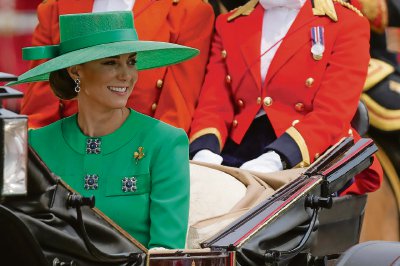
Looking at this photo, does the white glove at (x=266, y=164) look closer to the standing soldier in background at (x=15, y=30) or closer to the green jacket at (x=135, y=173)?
the green jacket at (x=135, y=173)

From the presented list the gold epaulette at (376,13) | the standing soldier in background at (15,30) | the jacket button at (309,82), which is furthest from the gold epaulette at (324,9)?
the standing soldier in background at (15,30)

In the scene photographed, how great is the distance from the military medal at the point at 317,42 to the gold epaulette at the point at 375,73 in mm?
612

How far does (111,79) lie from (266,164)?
0.92 meters

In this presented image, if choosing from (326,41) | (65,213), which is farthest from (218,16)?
(65,213)

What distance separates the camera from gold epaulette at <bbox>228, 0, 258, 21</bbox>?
423cm

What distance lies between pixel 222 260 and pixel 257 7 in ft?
4.94

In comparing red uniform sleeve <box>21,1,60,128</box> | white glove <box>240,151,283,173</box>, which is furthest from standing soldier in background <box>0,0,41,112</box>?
white glove <box>240,151,283,173</box>

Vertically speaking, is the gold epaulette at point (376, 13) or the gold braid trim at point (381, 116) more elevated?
the gold epaulette at point (376, 13)

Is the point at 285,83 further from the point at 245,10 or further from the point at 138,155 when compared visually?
the point at 138,155

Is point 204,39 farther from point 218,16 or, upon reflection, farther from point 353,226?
point 353,226

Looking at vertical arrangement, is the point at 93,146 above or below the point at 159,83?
above

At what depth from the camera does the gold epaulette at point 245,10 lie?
4234mm

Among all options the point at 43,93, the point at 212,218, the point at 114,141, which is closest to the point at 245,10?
the point at 43,93

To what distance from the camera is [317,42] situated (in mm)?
4074
